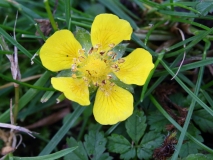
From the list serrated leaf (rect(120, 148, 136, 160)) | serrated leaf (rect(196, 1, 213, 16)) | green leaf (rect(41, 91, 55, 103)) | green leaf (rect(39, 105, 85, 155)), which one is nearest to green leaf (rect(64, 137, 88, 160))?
green leaf (rect(39, 105, 85, 155))

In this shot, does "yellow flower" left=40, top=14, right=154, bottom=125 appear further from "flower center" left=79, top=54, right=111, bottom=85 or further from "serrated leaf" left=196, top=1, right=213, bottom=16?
"serrated leaf" left=196, top=1, right=213, bottom=16

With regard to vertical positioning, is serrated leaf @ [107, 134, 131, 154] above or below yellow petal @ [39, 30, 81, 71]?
below

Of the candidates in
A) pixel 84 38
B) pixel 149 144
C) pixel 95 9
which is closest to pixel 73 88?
pixel 84 38

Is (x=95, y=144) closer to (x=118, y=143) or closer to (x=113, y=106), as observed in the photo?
(x=118, y=143)

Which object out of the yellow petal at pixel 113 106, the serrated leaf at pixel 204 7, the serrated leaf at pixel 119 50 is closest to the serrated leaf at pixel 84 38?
the serrated leaf at pixel 119 50

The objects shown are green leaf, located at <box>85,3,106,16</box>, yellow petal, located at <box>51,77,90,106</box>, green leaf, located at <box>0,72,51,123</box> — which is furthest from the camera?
green leaf, located at <box>85,3,106,16</box>

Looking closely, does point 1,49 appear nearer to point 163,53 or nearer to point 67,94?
point 67,94
